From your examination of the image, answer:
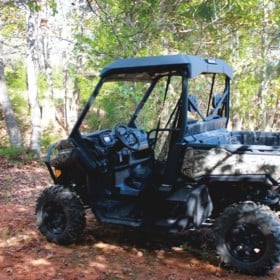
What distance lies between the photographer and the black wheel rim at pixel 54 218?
214 inches

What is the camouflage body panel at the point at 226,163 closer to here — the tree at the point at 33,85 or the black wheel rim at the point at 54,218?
the black wheel rim at the point at 54,218

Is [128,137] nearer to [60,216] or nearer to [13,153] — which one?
[60,216]

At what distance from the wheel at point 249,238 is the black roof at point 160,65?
153 centimetres

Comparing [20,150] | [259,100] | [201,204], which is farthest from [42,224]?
[259,100]

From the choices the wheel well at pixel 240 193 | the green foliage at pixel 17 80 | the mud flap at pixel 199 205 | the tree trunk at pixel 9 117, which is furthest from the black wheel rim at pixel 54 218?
the green foliage at pixel 17 80

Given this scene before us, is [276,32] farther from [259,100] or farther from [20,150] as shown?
[20,150]

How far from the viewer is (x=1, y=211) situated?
6816 millimetres

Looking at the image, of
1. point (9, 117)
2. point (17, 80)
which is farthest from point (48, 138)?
point (17, 80)

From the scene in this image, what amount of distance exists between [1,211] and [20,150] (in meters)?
5.19

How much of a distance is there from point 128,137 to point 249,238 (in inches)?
75.1

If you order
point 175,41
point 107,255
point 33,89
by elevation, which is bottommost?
point 107,255

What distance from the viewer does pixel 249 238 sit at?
4480 millimetres

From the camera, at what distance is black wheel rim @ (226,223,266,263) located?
441 cm

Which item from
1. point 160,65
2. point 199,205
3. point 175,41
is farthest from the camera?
point 175,41
